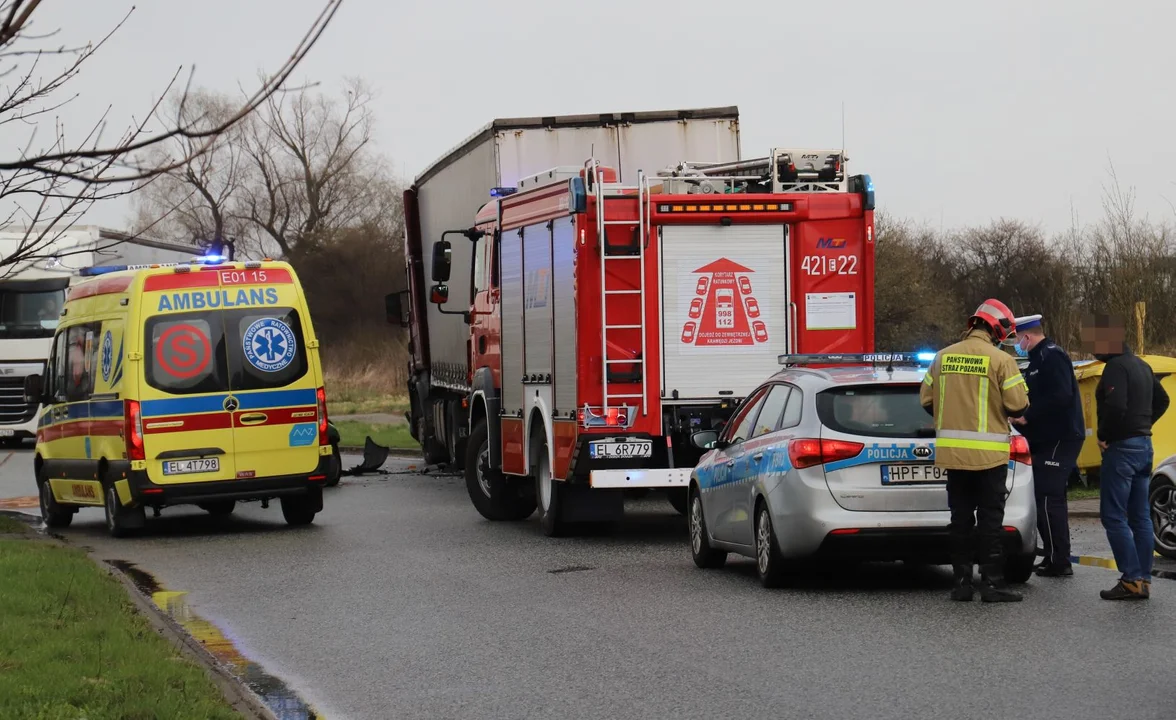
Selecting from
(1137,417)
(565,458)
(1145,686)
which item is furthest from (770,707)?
(565,458)

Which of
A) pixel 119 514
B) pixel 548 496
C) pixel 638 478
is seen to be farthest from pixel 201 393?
pixel 638 478

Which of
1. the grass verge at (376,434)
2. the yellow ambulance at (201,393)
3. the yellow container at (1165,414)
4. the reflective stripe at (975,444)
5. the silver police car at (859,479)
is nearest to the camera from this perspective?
the reflective stripe at (975,444)

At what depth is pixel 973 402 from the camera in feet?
34.9

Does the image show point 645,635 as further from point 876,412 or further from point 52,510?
point 52,510

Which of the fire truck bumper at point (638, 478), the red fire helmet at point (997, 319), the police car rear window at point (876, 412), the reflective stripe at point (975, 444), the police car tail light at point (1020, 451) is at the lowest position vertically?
the fire truck bumper at point (638, 478)

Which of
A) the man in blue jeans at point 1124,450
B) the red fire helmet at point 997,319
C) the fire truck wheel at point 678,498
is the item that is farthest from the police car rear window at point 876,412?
the fire truck wheel at point 678,498

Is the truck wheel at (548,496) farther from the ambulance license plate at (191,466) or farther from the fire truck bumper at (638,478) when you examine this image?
the ambulance license plate at (191,466)

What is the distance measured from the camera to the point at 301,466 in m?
16.7

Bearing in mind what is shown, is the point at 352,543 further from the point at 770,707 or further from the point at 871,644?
the point at 770,707

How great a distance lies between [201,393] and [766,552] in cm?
704

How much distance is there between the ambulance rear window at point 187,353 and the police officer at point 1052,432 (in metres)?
8.09

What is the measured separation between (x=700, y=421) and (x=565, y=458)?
1.24m

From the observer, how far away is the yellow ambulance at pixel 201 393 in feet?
53.4

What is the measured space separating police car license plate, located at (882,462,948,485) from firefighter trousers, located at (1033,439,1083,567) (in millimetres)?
1059
